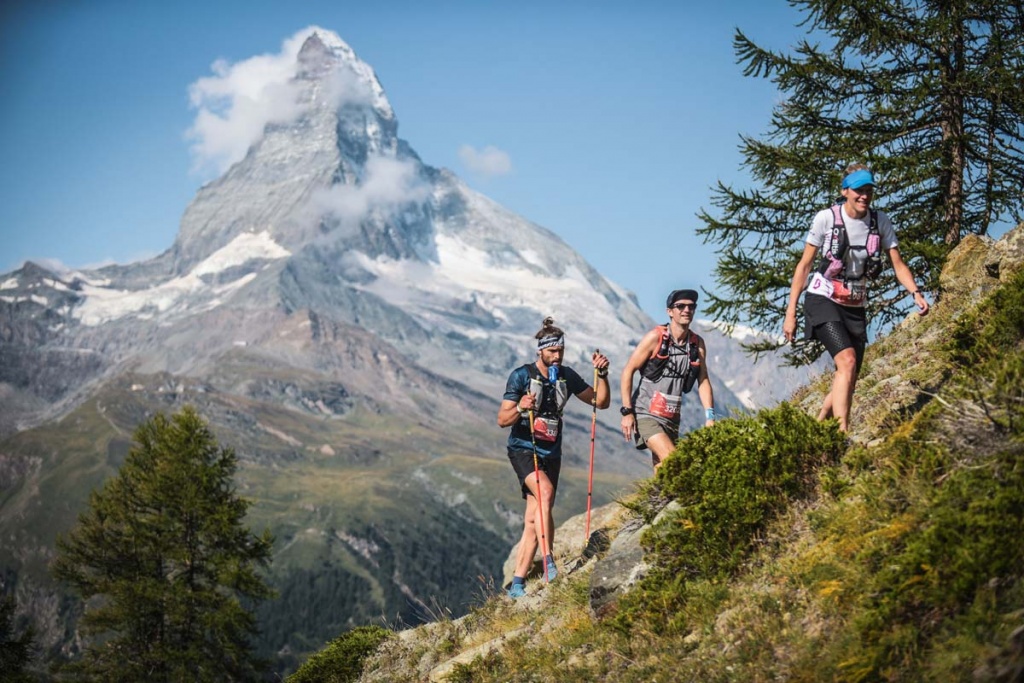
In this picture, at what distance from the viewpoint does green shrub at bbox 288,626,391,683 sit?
12.4 metres

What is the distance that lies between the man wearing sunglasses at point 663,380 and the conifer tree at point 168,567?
20.8 m

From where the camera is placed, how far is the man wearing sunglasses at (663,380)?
10938mm

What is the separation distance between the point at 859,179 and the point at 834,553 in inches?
159

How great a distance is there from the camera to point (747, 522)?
8.02 metres

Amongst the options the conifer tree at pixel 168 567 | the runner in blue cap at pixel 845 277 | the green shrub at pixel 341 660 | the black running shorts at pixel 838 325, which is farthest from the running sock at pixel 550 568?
the conifer tree at pixel 168 567

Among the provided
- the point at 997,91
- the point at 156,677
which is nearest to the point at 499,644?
the point at 997,91

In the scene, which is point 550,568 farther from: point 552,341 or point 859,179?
point 859,179

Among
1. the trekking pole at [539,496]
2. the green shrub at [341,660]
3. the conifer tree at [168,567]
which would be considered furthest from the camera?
the conifer tree at [168,567]

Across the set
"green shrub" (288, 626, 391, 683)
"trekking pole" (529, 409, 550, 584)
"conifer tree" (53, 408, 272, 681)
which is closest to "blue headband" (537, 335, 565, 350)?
"trekking pole" (529, 409, 550, 584)

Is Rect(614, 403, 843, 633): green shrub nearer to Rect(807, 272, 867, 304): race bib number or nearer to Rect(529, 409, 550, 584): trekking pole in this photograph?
Rect(807, 272, 867, 304): race bib number

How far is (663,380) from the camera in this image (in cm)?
1103

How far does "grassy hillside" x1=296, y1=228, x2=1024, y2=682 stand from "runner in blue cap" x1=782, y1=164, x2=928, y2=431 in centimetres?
57

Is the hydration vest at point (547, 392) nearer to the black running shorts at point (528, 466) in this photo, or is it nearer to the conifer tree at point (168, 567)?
the black running shorts at point (528, 466)

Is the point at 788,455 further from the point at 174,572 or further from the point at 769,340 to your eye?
the point at 174,572
